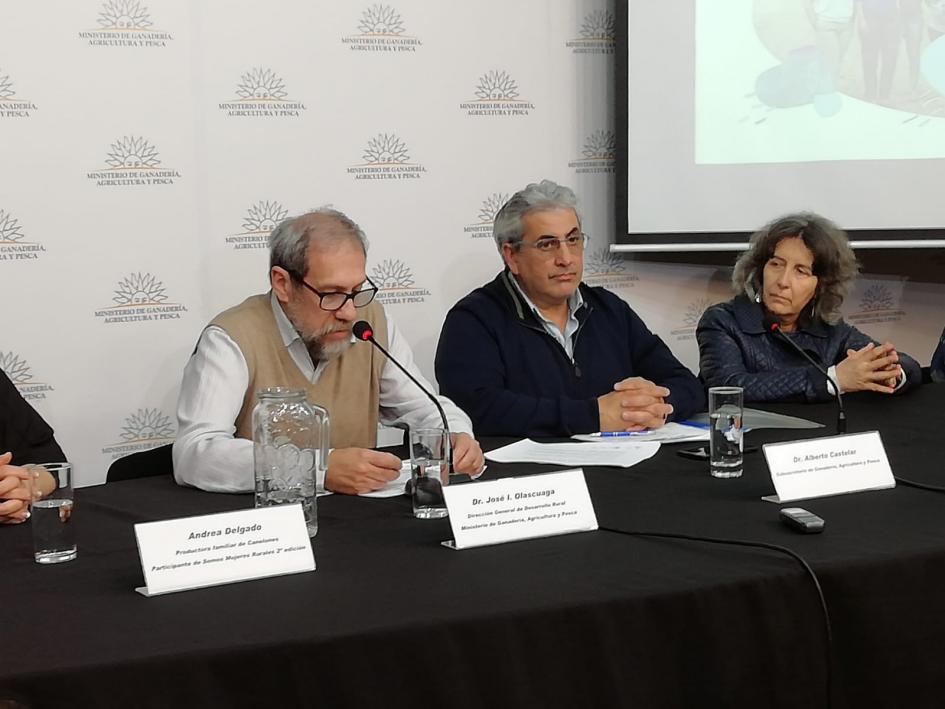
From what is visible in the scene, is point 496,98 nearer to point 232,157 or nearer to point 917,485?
point 232,157

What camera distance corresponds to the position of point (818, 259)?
304cm

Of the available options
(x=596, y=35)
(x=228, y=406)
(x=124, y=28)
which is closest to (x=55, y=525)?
(x=228, y=406)

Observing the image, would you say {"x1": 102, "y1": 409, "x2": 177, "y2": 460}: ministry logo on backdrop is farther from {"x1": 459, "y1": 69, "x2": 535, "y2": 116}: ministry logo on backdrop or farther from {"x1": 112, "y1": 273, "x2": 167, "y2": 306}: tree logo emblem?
{"x1": 459, "y1": 69, "x2": 535, "y2": 116}: ministry logo on backdrop

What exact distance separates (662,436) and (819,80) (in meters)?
2.06

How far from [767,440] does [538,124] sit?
2.07 meters

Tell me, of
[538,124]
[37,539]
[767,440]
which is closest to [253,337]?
[37,539]

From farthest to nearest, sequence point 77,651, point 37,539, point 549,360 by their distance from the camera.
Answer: point 549,360, point 37,539, point 77,651

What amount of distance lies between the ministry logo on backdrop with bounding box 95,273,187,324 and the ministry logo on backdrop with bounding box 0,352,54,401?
26 cm

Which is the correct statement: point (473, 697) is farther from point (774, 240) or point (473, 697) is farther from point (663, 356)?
point (774, 240)

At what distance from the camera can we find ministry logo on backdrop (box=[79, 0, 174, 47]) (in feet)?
11.1

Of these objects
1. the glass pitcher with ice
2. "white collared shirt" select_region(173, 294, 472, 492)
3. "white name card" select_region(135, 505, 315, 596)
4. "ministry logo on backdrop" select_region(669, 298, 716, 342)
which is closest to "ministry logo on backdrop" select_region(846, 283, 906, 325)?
"ministry logo on backdrop" select_region(669, 298, 716, 342)

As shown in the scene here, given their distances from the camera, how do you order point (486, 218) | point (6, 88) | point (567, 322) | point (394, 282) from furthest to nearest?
point (486, 218)
point (394, 282)
point (6, 88)
point (567, 322)

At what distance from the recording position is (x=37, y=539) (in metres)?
1.52

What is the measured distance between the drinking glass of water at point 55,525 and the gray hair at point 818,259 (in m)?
2.09
